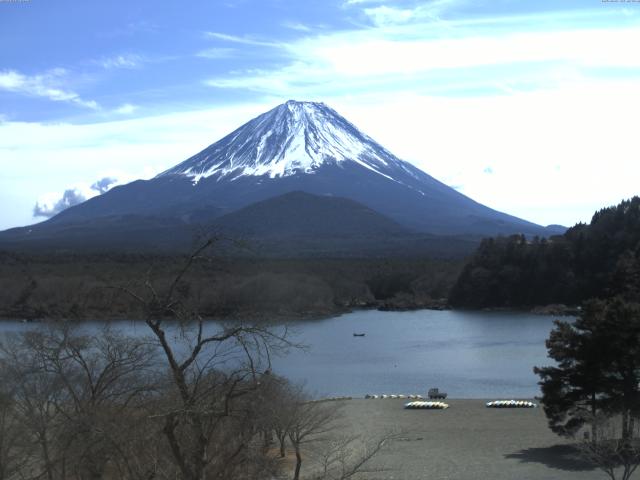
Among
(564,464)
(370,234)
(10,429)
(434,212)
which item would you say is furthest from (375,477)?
(434,212)

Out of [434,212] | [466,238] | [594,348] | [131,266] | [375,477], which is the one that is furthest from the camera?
[434,212]

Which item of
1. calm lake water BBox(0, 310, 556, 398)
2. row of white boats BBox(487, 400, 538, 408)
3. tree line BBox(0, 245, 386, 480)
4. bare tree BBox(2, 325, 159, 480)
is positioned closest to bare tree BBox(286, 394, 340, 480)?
calm lake water BBox(0, 310, 556, 398)

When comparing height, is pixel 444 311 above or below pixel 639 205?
below

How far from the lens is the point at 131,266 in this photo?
47406mm

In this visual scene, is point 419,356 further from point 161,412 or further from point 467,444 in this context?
point 161,412

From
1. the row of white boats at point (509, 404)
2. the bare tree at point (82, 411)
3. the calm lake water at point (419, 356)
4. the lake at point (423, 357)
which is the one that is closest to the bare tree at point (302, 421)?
the calm lake water at point (419, 356)

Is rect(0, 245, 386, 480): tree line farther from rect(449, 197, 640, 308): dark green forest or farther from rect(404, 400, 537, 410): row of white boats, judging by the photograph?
rect(449, 197, 640, 308): dark green forest

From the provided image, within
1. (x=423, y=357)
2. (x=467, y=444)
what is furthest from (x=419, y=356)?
(x=467, y=444)

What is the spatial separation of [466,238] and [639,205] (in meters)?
35.1

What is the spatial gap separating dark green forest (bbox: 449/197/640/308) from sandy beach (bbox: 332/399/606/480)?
103ft

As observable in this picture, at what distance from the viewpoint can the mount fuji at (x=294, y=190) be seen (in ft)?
297

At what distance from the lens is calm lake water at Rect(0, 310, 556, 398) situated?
23328mm

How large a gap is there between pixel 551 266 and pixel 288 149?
6816cm

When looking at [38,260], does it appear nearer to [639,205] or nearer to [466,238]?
[639,205]
